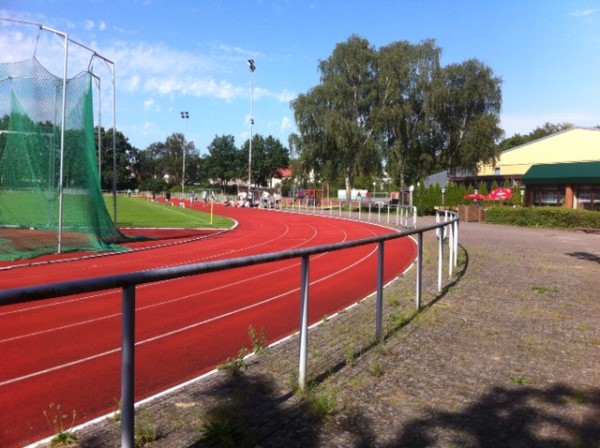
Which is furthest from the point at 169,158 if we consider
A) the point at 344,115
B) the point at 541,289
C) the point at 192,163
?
the point at 541,289

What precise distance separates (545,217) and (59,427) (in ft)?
104

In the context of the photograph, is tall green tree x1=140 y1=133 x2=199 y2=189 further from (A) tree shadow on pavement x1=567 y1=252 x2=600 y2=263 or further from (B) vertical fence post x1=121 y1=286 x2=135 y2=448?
(B) vertical fence post x1=121 y1=286 x2=135 y2=448

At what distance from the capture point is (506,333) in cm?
647

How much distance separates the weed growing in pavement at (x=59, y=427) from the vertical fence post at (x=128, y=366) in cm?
83

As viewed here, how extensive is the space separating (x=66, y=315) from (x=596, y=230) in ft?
91.4

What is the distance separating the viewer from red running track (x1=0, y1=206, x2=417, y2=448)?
453 centimetres

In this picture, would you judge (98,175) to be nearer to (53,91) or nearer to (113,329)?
(53,91)

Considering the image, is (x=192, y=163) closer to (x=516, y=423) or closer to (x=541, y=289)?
(x=541, y=289)

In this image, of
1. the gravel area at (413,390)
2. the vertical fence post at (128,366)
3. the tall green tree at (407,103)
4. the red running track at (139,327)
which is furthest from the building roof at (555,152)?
the vertical fence post at (128,366)

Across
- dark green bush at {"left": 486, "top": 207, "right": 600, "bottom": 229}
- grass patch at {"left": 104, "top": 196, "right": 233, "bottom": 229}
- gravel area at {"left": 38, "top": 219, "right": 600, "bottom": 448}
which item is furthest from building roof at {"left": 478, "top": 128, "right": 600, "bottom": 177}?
gravel area at {"left": 38, "top": 219, "right": 600, "bottom": 448}

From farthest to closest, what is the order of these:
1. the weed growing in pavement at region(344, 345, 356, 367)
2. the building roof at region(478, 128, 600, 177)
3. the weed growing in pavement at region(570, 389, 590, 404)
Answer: the building roof at region(478, 128, 600, 177) < the weed growing in pavement at region(344, 345, 356, 367) < the weed growing in pavement at region(570, 389, 590, 404)

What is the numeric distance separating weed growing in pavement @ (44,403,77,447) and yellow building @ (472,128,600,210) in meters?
43.1

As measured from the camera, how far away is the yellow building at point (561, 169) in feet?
136

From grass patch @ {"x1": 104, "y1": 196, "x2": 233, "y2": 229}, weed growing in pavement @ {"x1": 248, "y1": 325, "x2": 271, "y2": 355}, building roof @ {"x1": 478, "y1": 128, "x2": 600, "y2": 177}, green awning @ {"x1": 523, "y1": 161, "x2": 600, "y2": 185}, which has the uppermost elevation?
building roof @ {"x1": 478, "y1": 128, "x2": 600, "y2": 177}
